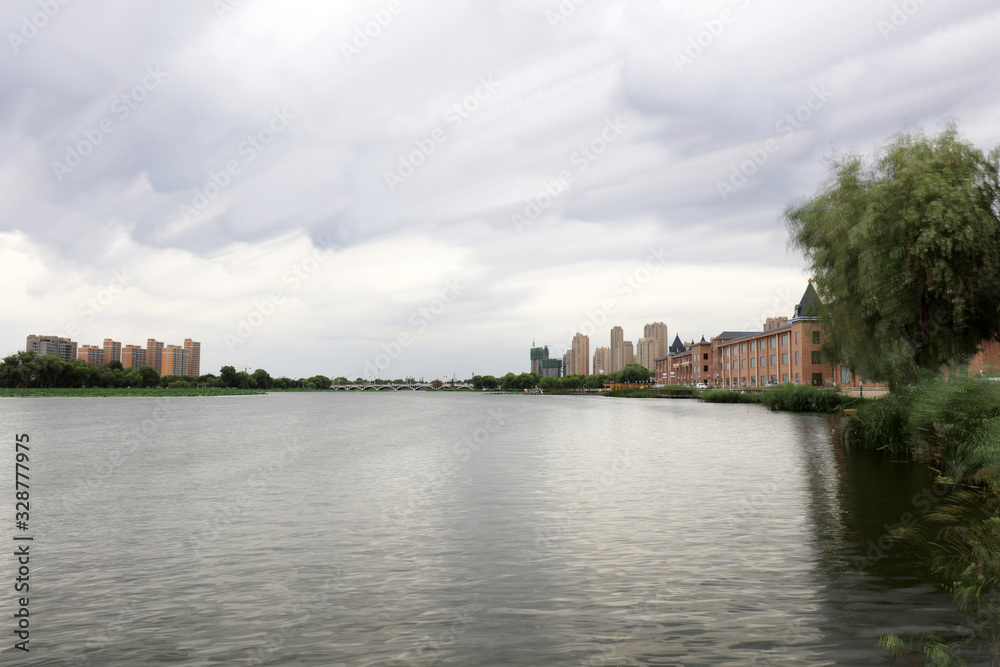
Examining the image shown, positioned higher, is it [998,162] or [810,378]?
[998,162]

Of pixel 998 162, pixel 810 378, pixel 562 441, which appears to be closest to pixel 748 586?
pixel 998 162

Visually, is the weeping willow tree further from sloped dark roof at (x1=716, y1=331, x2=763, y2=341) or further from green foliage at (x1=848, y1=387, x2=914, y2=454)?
sloped dark roof at (x1=716, y1=331, x2=763, y2=341)

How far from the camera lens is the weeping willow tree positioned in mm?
25641

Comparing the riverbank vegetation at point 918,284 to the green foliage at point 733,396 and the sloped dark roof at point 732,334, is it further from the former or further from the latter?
the sloped dark roof at point 732,334

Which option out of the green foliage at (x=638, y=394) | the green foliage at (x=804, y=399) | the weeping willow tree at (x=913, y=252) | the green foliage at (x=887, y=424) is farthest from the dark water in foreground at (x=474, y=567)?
the green foliage at (x=638, y=394)

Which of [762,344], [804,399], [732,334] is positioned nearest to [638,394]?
[732,334]

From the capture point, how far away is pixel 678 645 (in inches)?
339

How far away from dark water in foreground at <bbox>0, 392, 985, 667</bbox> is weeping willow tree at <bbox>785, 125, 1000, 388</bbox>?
678 centimetres

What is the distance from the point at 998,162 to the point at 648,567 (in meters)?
26.4

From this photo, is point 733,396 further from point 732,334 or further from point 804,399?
A: point 732,334

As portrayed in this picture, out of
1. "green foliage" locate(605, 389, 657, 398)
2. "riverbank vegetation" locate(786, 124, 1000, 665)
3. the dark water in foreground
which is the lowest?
the dark water in foreground

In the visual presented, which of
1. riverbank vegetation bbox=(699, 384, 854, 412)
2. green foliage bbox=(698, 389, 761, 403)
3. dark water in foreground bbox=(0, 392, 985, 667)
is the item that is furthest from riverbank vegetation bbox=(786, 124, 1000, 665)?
green foliage bbox=(698, 389, 761, 403)

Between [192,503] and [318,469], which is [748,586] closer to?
[192,503]

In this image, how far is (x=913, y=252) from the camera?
1027 inches
